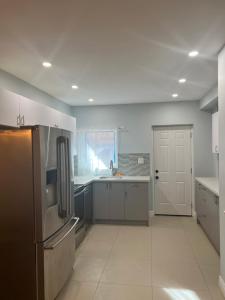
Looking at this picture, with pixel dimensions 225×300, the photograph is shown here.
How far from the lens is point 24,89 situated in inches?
133

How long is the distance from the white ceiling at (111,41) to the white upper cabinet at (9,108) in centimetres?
44

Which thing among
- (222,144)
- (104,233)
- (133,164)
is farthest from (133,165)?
(222,144)

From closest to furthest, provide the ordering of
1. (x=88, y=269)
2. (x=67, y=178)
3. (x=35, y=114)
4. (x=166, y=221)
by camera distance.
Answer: (x=67, y=178) < (x=88, y=269) < (x=35, y=114) < (x=166, y=221)

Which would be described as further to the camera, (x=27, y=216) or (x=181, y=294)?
(x=181, y=294)

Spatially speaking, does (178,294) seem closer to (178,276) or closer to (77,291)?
(178,276)

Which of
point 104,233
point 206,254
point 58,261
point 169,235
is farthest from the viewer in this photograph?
point 104,233

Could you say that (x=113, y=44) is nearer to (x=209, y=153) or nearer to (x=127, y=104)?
(x=127, y=104)

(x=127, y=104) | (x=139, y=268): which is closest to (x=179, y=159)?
(x=127, y=104)

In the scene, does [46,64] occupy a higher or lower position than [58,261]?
higher

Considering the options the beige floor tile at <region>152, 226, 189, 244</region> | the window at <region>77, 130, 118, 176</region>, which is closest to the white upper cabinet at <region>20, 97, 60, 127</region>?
the window at <region>77, 130, 118, 176</region>

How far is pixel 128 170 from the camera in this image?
5207mm

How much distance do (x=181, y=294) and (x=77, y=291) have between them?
1.08 metres

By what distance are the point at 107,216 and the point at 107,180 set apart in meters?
0.73

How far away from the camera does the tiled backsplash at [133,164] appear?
515 cm
